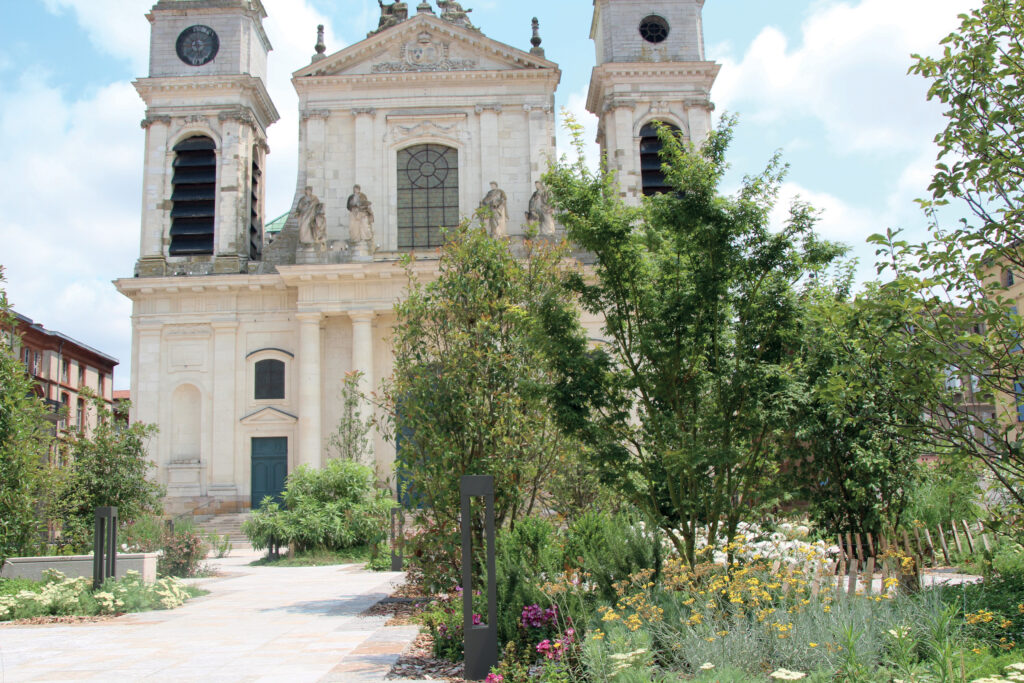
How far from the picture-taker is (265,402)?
33719 millimetres

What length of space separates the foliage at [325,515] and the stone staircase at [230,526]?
6.15m

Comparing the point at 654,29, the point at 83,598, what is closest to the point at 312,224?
the point at 654,29

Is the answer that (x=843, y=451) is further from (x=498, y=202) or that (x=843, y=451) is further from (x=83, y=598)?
(x=498, y=202)

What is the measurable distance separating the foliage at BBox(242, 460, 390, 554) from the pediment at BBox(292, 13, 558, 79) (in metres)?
17.3

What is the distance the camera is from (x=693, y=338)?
32.0 ft

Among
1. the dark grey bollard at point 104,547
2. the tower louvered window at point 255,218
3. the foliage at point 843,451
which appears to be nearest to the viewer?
the foliage at point 843,451

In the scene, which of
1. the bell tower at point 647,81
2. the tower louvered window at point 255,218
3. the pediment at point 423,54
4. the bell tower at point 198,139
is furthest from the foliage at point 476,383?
the tower louvered window at point 255,218

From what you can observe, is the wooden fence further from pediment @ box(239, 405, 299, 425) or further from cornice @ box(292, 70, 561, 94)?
cornice @ box(292, 70, 561, 94)

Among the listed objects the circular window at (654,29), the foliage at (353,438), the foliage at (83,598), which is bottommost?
the foliage at (83,598)

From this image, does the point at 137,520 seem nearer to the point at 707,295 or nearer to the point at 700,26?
the point at 707,295

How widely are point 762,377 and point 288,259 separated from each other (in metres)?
27.2

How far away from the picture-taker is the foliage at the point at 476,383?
1200 centimetres

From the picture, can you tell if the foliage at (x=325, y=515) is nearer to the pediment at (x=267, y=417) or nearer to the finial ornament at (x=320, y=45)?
the pediment at (x=267, y=417)

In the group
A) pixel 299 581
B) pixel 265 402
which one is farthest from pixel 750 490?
pixel 265 402
